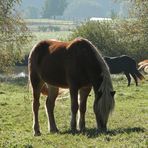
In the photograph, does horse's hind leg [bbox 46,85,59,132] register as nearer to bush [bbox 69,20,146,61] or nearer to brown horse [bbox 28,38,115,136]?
brown horse [bbox 28,38,115,136]

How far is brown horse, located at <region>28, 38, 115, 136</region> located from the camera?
30.4 ft

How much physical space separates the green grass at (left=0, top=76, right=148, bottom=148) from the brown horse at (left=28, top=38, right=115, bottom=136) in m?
0.50

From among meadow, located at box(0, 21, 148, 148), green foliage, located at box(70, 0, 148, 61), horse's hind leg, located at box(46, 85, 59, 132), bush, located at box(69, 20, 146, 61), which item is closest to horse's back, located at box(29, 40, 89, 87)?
horse's hind leg, located at box(46, 85, 59, 132)

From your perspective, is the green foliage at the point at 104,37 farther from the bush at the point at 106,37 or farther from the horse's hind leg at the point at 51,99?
the horse's hind leg at the point at 51,99

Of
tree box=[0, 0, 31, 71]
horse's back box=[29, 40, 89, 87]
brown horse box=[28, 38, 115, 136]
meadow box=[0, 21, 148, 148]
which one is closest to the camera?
meadow box=[0, 21, 148, 148]

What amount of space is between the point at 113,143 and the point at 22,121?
234 inches

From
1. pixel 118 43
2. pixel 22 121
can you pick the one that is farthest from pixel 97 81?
pixel 118 43

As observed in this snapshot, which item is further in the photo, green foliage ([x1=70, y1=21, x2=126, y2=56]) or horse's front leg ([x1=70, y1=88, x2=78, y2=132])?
green foliage ([x1=70, y1=21, x2=126, y2=56])

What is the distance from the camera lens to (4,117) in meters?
14.2

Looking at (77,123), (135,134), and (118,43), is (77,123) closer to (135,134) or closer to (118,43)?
(135,134)

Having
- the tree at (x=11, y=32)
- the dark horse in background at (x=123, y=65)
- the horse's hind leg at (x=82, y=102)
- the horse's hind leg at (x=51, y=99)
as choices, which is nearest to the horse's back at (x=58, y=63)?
the horse's hind leg at (x=82, y=102)

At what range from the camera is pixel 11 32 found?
27.2 m

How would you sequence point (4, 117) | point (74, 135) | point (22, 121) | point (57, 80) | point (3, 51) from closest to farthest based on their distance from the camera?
1. point (74, 135)
2. point (57, 80)
3. point (22, 121)
4. point (4, 117)
5. point (3, 51)

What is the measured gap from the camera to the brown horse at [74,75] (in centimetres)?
927
